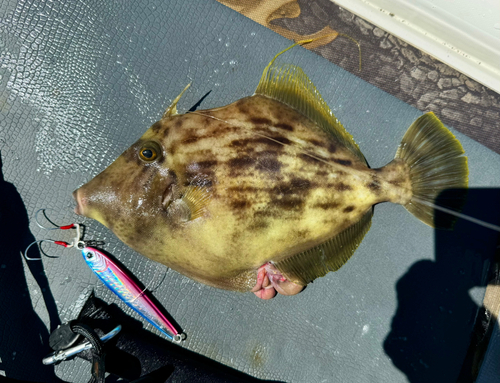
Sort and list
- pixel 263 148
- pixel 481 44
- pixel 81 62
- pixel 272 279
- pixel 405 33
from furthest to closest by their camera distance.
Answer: pixel 405 33 < pixel 481 44 < pixel 81 62 < pixel 272 279 < pixel 263 148

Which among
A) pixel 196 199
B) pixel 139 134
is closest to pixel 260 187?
pixel 196 199

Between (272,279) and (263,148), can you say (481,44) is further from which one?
(272,279)

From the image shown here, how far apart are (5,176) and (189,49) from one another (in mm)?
1425

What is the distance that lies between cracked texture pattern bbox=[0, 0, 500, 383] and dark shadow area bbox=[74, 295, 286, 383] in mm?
Answer: 80

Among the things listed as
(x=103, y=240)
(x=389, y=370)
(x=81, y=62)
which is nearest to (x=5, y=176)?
(x=103, y=240)

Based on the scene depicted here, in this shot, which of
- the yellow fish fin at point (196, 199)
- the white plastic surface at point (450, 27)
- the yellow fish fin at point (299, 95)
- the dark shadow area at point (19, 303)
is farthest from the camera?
the white plastic surface at point (450, 27)

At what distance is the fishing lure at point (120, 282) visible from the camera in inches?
82.0

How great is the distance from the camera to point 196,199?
1.69 meters

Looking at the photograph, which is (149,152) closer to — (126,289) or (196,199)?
(196,199)

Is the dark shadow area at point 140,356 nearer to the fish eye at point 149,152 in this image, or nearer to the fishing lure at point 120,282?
the fishing lure at point 120,282

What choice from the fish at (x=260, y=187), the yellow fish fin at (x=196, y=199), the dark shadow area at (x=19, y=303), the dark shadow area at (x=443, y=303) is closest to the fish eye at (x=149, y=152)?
the fish at (x=260, y=187)

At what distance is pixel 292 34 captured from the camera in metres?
2.66

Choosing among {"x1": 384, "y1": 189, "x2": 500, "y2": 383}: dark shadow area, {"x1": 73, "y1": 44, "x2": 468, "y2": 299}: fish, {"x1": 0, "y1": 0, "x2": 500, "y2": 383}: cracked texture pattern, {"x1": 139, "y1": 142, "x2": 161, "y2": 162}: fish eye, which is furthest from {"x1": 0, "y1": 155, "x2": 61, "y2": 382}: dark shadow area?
{"x1": 384, "y1": 189, "x2": 500, "y2": 383}: dark shadow area

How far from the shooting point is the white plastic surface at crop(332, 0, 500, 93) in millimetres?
2191
